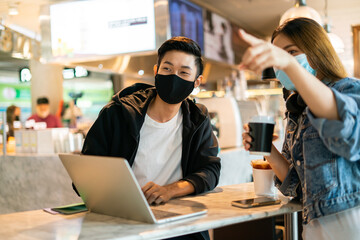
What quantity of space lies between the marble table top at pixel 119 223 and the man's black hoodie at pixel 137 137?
0.88 ft

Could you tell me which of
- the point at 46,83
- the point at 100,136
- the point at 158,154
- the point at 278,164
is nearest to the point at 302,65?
the point at 278,164

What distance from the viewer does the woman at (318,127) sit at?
121 centimetres

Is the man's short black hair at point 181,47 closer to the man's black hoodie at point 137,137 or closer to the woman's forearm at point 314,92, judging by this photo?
the man's black hoodie at point 137,137

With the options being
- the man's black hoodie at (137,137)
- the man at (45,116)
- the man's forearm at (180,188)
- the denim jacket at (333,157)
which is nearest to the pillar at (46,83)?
the man at (45,116)

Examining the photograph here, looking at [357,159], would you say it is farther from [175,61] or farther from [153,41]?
[153,41]

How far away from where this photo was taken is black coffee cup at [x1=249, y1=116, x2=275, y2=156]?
1533 mm

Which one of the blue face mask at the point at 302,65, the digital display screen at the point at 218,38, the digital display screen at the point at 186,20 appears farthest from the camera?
the digital display screen at the point at 218,38

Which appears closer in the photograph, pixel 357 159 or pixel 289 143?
pixel 357 159

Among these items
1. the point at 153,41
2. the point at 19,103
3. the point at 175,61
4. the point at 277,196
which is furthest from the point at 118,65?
the point at 19,103

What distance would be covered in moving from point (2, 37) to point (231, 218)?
6.82 metres

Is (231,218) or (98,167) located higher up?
(98,167)

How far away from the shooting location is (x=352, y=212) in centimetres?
136

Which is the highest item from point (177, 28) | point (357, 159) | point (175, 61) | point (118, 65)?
point (177, 28)

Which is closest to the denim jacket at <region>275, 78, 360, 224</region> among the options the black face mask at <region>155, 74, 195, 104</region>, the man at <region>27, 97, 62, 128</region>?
the black face mask at <region>155, 74, 195, 104</region>
